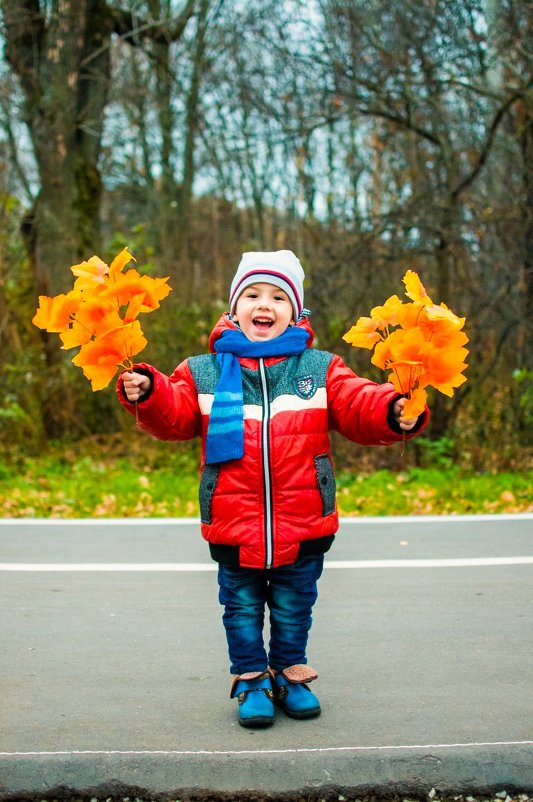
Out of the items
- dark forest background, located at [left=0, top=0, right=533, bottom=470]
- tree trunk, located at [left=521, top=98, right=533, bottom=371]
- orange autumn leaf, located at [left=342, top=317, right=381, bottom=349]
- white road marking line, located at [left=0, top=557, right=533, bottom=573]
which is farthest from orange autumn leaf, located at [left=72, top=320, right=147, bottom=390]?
tree trunk, located at [left=521, top=98, right=533, bottom=371]

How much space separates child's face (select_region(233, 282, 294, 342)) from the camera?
3.59 meters

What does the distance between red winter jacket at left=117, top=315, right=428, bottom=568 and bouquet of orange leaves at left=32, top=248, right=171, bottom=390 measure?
0.32 feet

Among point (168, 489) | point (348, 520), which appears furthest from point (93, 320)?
point (168, 489)

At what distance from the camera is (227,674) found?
13.4 feet

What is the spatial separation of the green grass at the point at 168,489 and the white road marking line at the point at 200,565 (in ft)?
5.94

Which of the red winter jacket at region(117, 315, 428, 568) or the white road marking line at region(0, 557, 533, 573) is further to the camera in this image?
the white road marking line at region(0, 557, 533, 573)

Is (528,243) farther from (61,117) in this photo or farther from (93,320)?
(93,320)

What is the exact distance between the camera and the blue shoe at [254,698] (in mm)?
3475

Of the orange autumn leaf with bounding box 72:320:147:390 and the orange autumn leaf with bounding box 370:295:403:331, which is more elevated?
the orange autumn leaf with bounding box 370:295:403:331

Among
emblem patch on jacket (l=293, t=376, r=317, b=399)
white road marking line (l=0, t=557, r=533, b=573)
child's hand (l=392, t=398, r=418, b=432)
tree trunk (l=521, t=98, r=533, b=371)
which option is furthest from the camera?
tree trunk (l=521, t=98, r=533, b=371)

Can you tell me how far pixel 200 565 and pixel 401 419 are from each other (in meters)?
2.86

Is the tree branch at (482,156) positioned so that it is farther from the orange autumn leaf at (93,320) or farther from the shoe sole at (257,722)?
the shoe sole at (257,722)

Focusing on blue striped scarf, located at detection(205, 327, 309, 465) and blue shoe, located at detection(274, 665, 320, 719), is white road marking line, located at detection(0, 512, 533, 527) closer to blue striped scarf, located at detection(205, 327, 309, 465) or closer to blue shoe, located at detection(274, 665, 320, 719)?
blue shoe, located at detection(274, 665, 320, 719)

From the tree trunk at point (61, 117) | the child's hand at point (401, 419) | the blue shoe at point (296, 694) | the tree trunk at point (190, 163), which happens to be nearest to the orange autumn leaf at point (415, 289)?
the child's hand at point (401, 419)
